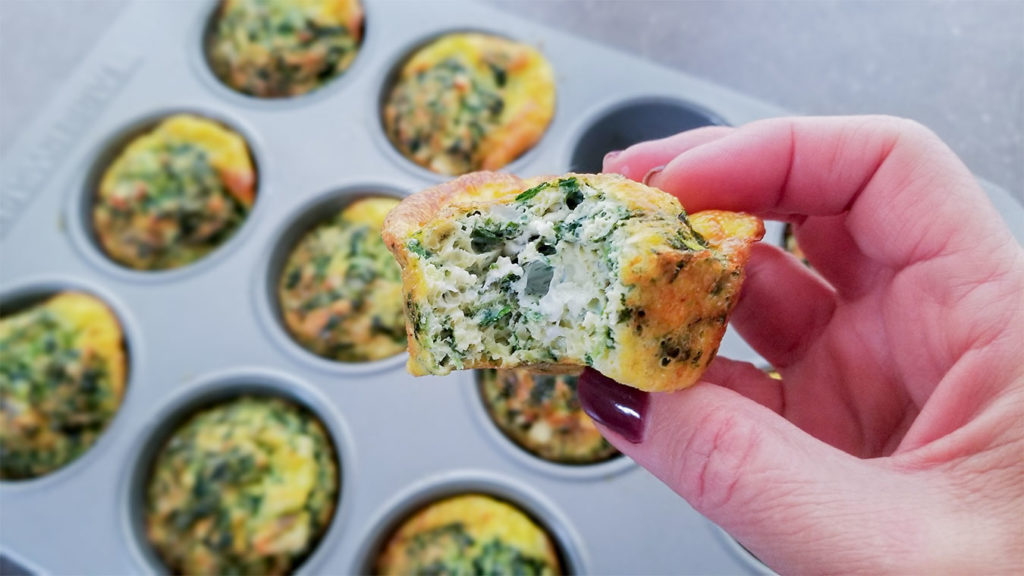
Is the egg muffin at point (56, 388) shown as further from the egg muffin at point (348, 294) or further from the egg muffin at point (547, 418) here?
the egg muffin at point (547, 418)

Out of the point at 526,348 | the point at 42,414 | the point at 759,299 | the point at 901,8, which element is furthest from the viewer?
the point at 901,8

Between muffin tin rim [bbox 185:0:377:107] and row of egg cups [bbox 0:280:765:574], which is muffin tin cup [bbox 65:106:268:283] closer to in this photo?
muffin tin rim [bbox 185:0:377:107]

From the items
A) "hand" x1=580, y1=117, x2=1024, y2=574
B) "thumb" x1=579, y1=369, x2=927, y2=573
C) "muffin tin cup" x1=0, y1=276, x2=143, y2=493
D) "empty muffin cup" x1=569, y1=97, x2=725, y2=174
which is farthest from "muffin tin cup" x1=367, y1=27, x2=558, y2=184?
"thumb" x1=579, y1=369, x2=927, y2=573

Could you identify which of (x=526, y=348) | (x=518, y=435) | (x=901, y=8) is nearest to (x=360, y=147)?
(x=518, y=435)

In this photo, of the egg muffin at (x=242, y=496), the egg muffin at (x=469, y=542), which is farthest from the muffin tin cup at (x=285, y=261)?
the egg muffin at (x=469, y=542)

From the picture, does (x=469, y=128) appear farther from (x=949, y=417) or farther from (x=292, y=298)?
(x=949, y=417)

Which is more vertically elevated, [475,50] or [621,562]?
[475,50]
